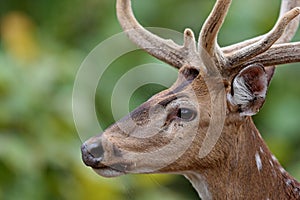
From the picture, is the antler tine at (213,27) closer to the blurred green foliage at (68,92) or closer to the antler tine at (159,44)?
the antler tine at (159,44)

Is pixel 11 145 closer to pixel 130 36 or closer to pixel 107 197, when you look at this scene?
pixel 107 197

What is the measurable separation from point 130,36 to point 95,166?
2.08 feet

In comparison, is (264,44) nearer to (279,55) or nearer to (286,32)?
(279,55)

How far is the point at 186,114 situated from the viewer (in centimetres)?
276

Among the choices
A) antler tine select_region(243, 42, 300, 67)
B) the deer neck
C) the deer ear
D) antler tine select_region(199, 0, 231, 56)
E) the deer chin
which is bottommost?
the deer neck

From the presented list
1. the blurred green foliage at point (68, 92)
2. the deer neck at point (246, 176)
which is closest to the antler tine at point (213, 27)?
the deer neck at point (246, 176)

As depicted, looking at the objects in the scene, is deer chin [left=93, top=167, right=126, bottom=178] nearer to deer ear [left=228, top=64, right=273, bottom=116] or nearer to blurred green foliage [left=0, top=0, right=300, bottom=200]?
deer ear [left=228, top=64, right=273, bottom=116]

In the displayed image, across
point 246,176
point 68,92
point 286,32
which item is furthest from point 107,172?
point 68,92

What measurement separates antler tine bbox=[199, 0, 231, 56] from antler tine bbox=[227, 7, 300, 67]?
0.06 metres

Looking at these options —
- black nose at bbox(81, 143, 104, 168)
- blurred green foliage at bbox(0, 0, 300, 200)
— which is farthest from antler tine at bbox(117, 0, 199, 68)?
blurred green foliage at bbox(0, 0, 300, 200)

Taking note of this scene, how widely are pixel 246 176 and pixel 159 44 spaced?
1.74ft

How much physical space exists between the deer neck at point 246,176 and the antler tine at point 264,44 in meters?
0.21

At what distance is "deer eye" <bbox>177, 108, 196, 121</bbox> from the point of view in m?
2.75

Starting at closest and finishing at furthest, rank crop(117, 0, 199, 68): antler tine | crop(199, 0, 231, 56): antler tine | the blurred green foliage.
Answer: crop(199, 0, 231, 56): antler tine, crop(117, 0, 199, 68): antler tine, the blurred green foliage
